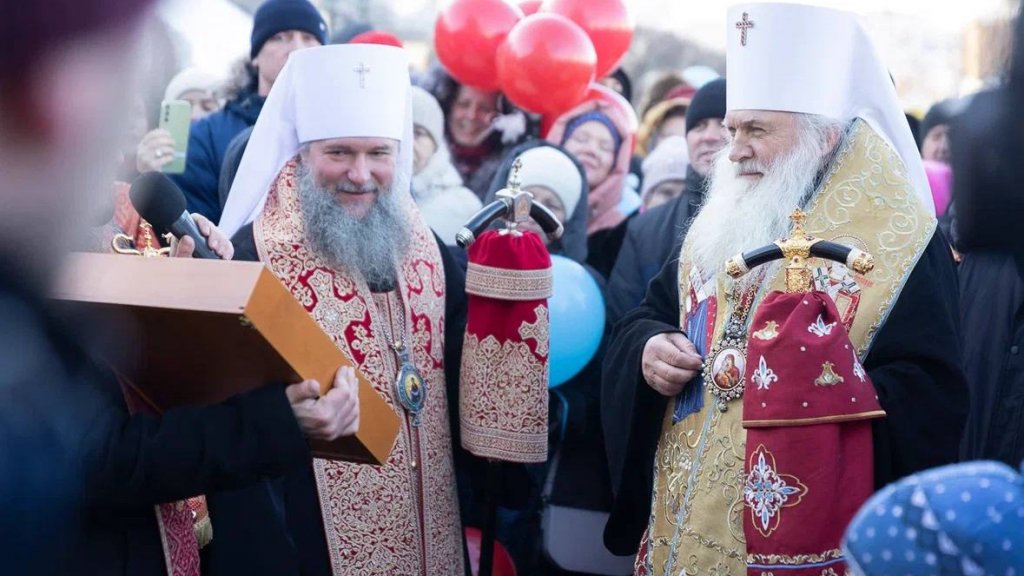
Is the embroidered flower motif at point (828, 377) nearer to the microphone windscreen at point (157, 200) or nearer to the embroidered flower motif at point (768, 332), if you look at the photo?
the embroidered flower motif at point (768, 332)

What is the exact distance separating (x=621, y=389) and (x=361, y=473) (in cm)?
87

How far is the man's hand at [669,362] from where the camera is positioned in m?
3.52

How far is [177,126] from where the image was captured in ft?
18.1

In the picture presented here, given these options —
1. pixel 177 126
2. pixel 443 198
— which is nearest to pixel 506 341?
pixel 177 126

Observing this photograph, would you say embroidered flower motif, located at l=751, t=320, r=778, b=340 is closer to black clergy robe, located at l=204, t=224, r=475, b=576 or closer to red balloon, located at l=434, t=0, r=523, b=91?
black clergy robe, located at l=204, t=224, r=475, b=576

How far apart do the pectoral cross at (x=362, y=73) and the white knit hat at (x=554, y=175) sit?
1.33 meters

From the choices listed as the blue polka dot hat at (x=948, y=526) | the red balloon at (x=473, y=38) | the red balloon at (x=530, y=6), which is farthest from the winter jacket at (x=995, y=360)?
the red balloon at (x=530, y=6)

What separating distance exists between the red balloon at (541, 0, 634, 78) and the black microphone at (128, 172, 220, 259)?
445 centimetres

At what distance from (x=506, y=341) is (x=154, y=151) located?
6.98 feet

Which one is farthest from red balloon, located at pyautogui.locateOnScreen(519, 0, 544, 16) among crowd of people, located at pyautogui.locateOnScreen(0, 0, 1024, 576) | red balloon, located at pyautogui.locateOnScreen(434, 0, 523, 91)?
crowd of people, located at pyautogui.locateOnScreen(0, 0, 1024, 576)

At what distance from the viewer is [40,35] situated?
1.24 meters

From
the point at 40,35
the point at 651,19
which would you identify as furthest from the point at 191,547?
the point at 651,19

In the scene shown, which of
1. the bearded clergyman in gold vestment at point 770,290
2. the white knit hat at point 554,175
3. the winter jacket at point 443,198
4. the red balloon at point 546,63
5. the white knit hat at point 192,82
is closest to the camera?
the bearded clergyman in gold vestment at point 770,290

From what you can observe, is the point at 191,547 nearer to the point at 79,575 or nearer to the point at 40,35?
the point at 79,575
